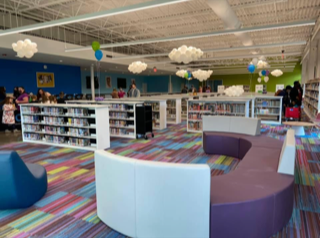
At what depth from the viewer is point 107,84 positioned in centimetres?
2327

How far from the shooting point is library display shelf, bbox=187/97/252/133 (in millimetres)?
9141

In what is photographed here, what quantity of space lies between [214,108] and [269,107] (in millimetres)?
3720

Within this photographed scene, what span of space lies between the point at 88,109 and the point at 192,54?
3.82 m

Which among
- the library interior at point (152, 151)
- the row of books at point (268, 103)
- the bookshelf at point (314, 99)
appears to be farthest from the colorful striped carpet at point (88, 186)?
the row of books at point (268, 103)

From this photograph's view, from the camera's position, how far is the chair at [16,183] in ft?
11.2

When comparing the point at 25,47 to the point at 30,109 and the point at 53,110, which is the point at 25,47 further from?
the point at 53,110

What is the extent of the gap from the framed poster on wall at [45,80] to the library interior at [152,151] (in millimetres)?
68

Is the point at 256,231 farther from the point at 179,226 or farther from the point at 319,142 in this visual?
the point at 319,142

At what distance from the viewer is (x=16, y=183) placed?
3.50 metres

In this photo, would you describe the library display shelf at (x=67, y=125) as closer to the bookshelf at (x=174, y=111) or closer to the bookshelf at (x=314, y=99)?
the bookshelf at (x=174, y=111)

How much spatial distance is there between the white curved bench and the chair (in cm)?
149

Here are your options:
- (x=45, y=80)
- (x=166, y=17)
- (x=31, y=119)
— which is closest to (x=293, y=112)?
(x=166, y=17)

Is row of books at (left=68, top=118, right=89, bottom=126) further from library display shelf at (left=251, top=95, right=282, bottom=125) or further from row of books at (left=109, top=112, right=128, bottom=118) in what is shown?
library display shelf at (left=251, top=95, right=282, bottom=125)

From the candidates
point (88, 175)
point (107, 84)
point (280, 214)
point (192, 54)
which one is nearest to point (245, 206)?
point (280, 214)
